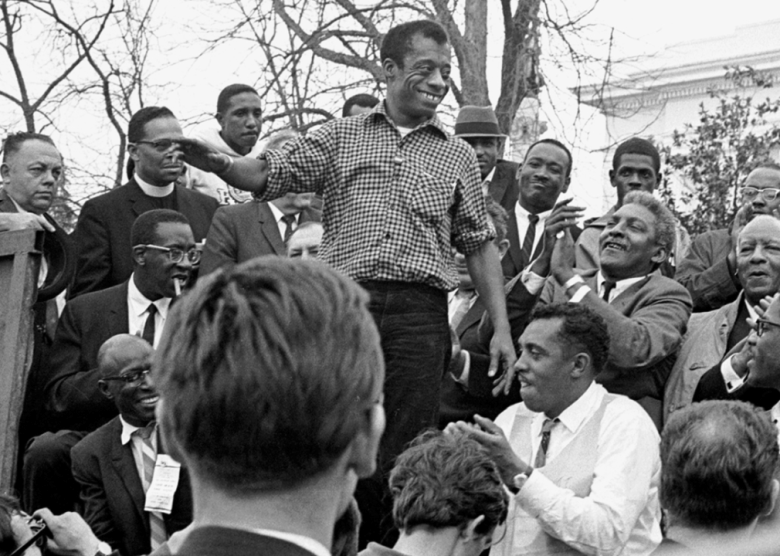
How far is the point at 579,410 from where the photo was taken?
589 cm

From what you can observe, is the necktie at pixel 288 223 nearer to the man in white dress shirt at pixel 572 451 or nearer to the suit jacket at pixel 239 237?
the suit jacket at pixel 239 237

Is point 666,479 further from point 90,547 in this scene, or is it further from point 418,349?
point 90,547

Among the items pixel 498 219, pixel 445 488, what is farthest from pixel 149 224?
pixel 445 488

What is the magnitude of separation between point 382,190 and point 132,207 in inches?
99.9

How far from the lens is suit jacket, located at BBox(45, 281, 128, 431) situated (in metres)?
6.78

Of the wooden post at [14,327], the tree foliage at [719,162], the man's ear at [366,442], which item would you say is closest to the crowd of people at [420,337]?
the man's ear at [366,442]

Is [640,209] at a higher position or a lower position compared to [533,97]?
lower

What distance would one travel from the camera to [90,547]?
5.60 meters

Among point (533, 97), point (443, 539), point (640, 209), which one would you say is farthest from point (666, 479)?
point (533, 97)

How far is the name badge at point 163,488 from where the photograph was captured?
5941mm

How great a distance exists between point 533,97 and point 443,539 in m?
11.5

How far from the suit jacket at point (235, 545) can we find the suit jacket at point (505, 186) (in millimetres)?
6608

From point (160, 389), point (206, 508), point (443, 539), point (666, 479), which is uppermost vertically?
point (160, 389)

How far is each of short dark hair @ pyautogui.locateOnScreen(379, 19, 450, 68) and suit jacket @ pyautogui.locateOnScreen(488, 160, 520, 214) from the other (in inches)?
102
